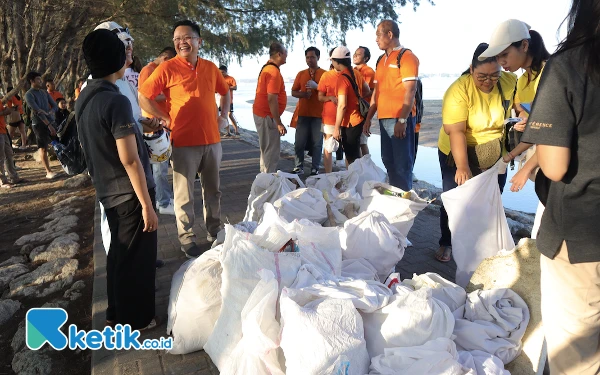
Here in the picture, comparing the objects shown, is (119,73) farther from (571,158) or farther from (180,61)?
(571,158)

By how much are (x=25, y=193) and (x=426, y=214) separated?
6596 mm

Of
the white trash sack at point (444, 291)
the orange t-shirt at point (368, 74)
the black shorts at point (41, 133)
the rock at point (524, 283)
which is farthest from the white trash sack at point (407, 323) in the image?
the black shorts at point (41, 133)

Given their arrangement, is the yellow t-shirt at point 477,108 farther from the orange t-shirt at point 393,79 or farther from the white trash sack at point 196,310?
the white trash sack at point 196,310

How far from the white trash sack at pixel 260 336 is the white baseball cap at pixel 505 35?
2014 mm

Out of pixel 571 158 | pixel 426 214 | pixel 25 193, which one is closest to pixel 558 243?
pixel 571 158

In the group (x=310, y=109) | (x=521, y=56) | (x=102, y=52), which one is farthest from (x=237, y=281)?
(x=310, y=109)

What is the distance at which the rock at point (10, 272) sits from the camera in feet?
13.1

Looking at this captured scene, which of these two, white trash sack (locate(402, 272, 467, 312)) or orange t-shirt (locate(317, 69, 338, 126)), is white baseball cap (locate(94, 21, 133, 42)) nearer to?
white trash sack (locate(402, 272, 467, 312))

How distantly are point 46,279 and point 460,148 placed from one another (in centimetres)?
362

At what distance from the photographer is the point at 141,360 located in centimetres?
253

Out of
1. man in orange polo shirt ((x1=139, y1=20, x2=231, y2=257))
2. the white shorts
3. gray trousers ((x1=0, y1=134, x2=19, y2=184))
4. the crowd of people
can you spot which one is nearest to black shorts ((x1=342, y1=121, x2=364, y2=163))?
the crowd of people

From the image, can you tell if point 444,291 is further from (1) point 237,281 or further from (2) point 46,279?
(2) point 46,279

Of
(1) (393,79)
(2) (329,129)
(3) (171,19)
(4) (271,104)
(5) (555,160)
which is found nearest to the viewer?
(5) (555,160)

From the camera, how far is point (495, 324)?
2303mm
